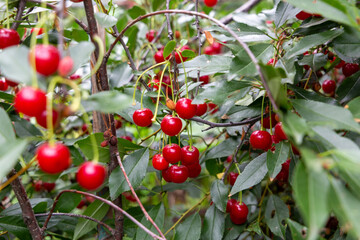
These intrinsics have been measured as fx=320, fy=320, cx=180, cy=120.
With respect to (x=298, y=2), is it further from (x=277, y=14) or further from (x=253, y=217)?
(x=253, y=217)

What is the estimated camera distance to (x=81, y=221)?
3.11ft

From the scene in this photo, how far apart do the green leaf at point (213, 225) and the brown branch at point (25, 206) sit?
454mm

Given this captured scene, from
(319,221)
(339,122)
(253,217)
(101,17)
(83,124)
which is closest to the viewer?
(319,221)

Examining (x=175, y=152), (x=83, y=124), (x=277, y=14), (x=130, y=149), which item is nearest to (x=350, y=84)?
(x=277, y=14)

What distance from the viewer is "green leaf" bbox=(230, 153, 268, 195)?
0.82 metres

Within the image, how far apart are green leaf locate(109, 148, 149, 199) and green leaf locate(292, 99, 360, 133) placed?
42cm

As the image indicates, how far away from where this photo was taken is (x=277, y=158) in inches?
28.7

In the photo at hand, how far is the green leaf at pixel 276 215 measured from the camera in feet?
3.12

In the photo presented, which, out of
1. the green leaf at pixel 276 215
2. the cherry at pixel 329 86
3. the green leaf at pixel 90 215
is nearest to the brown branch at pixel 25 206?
the green leaf at pixel 90 215

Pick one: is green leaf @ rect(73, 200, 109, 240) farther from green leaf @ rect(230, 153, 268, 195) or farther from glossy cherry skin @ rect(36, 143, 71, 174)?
glossy cherry skin @ rect(36, 143, 71, 174)

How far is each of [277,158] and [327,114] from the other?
170 millimetres

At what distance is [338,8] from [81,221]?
852 mm

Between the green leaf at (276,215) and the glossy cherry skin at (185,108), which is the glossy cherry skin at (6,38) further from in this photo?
the green leaf at (276,215)

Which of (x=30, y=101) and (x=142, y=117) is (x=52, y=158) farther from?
(x=142, y=117)
